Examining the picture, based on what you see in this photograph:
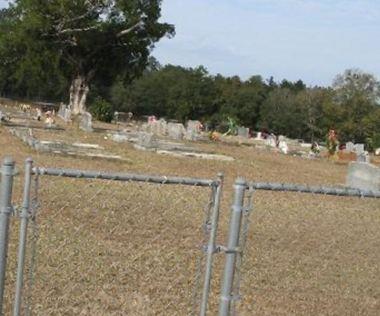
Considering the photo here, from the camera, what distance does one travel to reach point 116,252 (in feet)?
23.2

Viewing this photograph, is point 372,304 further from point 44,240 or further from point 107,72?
point 107,72

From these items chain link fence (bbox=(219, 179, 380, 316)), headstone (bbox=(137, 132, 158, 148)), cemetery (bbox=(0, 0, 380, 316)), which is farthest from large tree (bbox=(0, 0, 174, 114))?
chain link fence (bbox=(219, 179, 380, 316))

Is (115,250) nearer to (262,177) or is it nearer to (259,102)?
(262,177)

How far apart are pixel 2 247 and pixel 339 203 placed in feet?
30.8

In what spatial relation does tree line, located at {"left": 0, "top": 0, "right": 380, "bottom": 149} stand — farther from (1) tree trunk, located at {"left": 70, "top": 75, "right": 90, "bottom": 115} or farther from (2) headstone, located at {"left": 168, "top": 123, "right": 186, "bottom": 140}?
(2) headstone, located at {"left": 168, "top": 123, "right": 186, "bottom": 140}

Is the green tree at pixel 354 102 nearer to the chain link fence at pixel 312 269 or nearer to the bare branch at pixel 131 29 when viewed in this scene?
the bare branch at pixel 131 29

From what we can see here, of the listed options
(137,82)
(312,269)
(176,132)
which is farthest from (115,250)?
(137,82)

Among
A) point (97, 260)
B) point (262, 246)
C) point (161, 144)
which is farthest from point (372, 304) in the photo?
point (161, 144)

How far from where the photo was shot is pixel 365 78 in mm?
71188

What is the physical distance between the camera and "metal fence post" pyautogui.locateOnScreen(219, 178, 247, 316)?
405cm

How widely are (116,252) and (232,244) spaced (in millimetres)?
3157

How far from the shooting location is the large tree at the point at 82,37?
153 ft

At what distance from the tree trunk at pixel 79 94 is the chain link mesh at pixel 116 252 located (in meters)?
39.2

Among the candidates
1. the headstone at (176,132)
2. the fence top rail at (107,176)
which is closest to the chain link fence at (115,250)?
the fence top rail at (107,176)
